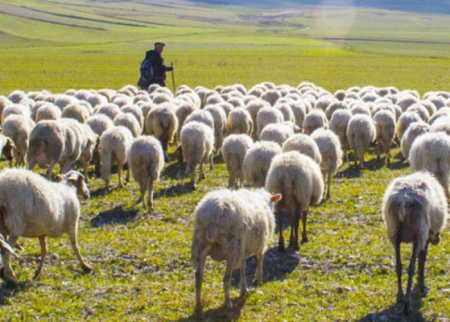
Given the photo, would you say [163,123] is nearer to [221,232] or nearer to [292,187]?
[292,187]

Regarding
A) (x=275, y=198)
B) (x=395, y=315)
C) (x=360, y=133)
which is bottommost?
(x=395, y=315)

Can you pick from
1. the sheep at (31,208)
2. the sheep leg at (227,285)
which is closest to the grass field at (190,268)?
the sheep leg at (227,285)

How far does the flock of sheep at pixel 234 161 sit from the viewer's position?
27.5 ft

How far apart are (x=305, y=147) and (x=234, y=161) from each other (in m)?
1.97

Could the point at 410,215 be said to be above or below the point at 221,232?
above

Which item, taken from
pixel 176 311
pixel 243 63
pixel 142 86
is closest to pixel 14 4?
pixel 243 63

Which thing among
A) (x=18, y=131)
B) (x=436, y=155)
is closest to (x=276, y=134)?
(x=436, y=155)

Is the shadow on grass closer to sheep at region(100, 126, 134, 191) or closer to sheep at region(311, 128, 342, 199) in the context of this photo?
sheep at region(311, 128, 342, 199)

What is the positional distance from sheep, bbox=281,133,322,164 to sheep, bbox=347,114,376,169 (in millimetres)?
3995

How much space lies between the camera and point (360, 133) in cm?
1736

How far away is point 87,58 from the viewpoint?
75938 mm

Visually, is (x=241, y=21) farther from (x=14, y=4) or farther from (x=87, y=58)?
(x=87, y=58)

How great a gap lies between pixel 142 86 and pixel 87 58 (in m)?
48.5

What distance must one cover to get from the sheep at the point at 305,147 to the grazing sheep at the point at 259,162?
70cm
